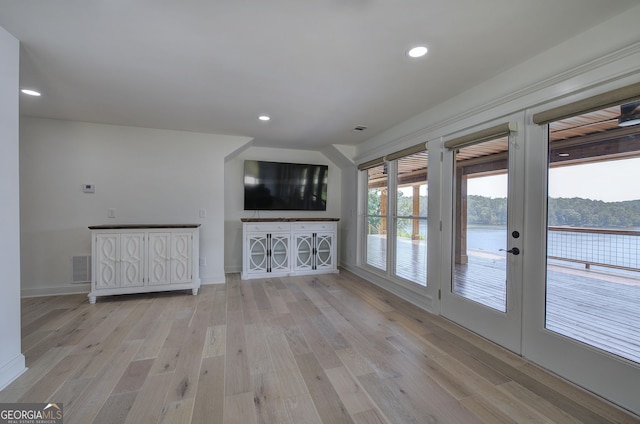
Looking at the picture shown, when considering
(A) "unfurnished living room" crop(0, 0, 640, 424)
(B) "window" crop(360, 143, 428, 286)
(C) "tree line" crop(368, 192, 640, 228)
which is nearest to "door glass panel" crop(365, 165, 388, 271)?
(B) "window" crop(360, 143, 428, 286)

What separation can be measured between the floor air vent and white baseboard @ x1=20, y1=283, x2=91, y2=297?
8 centimetres

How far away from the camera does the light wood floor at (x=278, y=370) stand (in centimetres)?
154

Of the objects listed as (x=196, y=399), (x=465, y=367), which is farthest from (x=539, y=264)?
(x=196, y=399)

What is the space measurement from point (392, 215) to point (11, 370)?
396 centimetres

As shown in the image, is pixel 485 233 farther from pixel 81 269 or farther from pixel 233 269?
pixel 81 269

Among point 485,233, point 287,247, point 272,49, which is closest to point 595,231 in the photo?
point 485,233

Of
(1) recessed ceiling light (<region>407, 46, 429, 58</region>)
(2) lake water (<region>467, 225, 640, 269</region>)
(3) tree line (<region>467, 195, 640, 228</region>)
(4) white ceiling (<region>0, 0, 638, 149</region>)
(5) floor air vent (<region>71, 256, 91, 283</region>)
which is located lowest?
(5) floor air vent (<region>71, 256, 91, 283</region>)

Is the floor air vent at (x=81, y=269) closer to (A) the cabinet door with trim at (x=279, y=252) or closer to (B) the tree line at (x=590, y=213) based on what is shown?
(A) the cabinet door with trim at (x=279, y=252)

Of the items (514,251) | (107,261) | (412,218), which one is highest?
(412,218)

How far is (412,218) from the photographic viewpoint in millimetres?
3496

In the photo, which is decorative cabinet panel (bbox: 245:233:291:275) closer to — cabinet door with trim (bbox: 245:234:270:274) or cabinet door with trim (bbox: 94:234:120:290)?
cabinet door with trim (bbox: 245:234:270:274)

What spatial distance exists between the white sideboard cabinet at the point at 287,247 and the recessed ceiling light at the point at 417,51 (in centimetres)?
320

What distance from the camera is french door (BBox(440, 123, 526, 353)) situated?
2188mm

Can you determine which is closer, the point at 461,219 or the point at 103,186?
the point at 461,219
